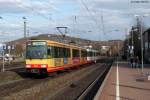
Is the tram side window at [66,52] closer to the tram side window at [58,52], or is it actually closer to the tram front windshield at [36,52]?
the tram side window at [58,52]

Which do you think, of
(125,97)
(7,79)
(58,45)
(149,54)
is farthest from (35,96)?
(149,54)

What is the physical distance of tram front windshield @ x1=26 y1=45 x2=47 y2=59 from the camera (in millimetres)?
30453

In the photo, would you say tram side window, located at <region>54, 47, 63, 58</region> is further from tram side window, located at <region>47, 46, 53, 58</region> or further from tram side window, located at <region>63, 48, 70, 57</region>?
tram side window, located at <region>63, 48, 70, 57</region>

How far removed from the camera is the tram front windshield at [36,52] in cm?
3045

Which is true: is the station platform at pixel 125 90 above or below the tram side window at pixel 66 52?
below

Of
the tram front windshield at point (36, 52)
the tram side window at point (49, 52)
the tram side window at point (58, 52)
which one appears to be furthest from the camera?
the tram side window at point (58, 52)

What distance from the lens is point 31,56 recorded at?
3062 centimetres

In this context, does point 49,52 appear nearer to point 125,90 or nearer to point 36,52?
point 36,52

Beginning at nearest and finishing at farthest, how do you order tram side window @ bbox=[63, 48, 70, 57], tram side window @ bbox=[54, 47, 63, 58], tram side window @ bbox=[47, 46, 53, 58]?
tram side window @ bbox=[47, 46, 53, 58]
tram side window @ bbox=[54, 47, 63, 58]
tram side window @ bbox=[63, 48, 70, 57]

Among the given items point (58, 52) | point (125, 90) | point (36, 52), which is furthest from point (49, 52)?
point (125, 90)

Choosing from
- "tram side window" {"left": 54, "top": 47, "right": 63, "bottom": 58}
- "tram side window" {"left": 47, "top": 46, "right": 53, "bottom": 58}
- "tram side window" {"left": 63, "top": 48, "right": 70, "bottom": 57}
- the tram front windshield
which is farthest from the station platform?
"tram side window" {"left": 63, "top": 48, "right": 70, "bottom": 57}

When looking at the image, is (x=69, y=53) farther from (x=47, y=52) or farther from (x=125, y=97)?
(x=125, y=97)

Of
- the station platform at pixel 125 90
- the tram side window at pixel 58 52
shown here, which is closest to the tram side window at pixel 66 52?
the tram side window at pixel 58 52

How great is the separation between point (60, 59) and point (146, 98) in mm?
19489
